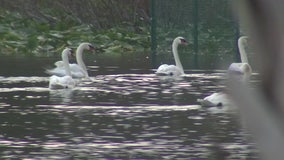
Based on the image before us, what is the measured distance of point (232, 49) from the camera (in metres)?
27.3

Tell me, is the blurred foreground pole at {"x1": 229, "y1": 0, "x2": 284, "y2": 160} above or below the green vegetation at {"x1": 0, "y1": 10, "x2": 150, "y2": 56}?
below

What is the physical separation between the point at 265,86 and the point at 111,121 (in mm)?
10957

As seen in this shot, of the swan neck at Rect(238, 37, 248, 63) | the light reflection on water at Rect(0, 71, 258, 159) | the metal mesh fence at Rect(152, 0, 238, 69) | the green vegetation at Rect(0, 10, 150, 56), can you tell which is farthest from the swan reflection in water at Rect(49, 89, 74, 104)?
the green vegetation at Rect(0, 10, 150, 56)

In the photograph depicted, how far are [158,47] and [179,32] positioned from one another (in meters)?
0.89

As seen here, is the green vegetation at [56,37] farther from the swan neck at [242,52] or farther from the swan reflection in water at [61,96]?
the swan reflection in water at [61,96]

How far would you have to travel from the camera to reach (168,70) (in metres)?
20.7

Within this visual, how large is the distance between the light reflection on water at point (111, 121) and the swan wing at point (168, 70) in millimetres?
1668

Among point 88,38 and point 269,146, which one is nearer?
point 269,146

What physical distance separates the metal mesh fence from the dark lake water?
7736mm

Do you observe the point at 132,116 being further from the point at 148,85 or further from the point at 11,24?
the point at 11,24

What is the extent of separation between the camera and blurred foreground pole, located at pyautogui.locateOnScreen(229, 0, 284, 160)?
118cm

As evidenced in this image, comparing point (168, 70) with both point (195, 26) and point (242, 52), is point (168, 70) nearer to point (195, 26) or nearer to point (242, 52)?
point (242, 52)

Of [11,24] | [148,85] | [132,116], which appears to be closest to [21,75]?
[148,85]

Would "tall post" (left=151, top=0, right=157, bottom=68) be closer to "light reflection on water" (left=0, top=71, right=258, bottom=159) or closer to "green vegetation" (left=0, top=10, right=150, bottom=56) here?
"green vegetation" (left=0, top=10, right=150, bottom=56)
